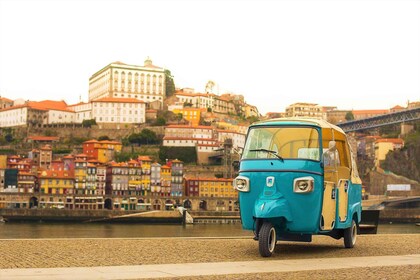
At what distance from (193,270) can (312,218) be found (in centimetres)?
289

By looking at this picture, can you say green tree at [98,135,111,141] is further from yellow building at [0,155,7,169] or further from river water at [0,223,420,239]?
river water at [0,223,420,239]

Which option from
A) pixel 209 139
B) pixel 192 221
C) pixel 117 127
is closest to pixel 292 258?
pixel 192 221

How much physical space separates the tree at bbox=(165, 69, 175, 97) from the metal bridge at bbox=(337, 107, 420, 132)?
141 feet

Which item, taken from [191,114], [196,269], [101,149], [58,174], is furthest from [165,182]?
[196,269]

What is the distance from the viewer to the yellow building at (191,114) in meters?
145

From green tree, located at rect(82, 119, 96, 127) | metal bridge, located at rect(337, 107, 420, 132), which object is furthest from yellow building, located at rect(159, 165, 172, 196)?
metal bridge, located at rect(337, 107, 420, 132)

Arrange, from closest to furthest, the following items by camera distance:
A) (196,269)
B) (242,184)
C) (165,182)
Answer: (196,269), (242,184), (165,182)

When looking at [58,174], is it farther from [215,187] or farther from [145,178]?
[215,187]

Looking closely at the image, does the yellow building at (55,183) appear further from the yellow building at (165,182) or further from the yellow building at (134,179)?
the yellow building at (165,182)

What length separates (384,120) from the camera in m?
137

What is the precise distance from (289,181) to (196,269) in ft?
8.58

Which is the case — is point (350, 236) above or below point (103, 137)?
below

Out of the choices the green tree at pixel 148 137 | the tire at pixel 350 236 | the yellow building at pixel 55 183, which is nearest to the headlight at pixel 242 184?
the tire at pixel 350 236

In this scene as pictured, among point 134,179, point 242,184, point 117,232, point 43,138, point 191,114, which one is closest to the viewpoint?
point 242,184
